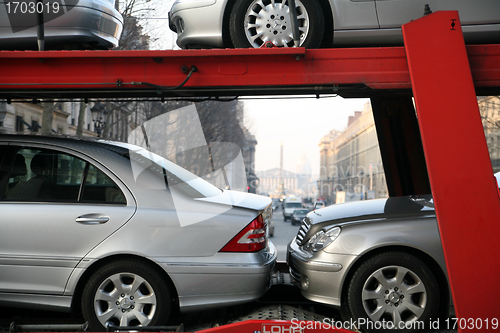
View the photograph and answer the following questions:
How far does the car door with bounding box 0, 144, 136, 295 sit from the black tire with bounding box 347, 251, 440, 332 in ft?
5.91

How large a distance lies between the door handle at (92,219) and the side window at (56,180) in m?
0.13

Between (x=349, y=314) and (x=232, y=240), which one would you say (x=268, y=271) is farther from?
(x=349, y=314)

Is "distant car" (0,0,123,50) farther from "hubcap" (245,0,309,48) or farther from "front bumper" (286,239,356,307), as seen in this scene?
"front bumper" (286,239,356,307)

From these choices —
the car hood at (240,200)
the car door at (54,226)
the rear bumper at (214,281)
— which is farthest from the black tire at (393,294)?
the car door at (54,226)

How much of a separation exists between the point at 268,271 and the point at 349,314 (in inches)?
28.5

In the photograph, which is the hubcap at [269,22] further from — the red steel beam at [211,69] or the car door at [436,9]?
the red steel beam at [211,69]

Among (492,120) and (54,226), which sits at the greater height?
(492,120)

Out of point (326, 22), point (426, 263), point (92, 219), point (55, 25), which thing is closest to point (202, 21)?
point (326, 22)

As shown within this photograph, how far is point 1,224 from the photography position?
10.2 ft

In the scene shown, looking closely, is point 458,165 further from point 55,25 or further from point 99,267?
point 55,25

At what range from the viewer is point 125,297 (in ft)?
10.1

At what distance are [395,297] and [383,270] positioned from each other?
208 mm

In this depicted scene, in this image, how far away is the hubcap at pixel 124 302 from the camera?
3053 mm

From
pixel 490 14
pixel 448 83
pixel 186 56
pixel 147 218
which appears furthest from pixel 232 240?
pixel 490 14
